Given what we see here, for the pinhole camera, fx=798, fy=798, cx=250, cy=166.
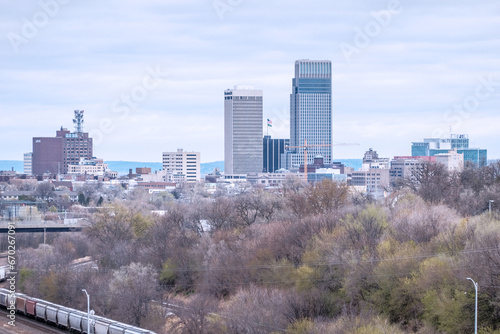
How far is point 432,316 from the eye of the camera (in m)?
37.1

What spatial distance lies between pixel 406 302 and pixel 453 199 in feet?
117

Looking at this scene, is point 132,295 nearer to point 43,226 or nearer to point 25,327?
point 25,327

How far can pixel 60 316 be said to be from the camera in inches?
1689

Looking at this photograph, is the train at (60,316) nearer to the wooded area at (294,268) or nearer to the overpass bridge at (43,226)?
the wooded area at (294,268)

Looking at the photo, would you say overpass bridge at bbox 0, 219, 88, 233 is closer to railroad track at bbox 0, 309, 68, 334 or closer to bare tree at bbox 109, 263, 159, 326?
bare tree at bbox 109, 263, 159, 326

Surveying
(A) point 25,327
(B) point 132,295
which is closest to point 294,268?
(B) point 132,295

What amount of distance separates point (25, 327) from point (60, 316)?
8.39ft

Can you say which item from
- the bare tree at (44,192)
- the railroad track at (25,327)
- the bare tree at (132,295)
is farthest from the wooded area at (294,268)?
the bare tree at (44,192)

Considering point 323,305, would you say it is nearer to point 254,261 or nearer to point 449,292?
point 449,292

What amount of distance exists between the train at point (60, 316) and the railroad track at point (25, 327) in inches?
12.0

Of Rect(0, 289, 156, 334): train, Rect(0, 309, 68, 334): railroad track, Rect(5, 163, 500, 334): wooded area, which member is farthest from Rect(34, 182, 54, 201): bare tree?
Rect(0, 309, 68, 334): railroad track

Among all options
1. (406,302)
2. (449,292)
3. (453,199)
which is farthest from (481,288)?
(453,199)

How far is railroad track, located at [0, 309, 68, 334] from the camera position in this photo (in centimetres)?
4272

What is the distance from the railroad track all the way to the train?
0.30 m
